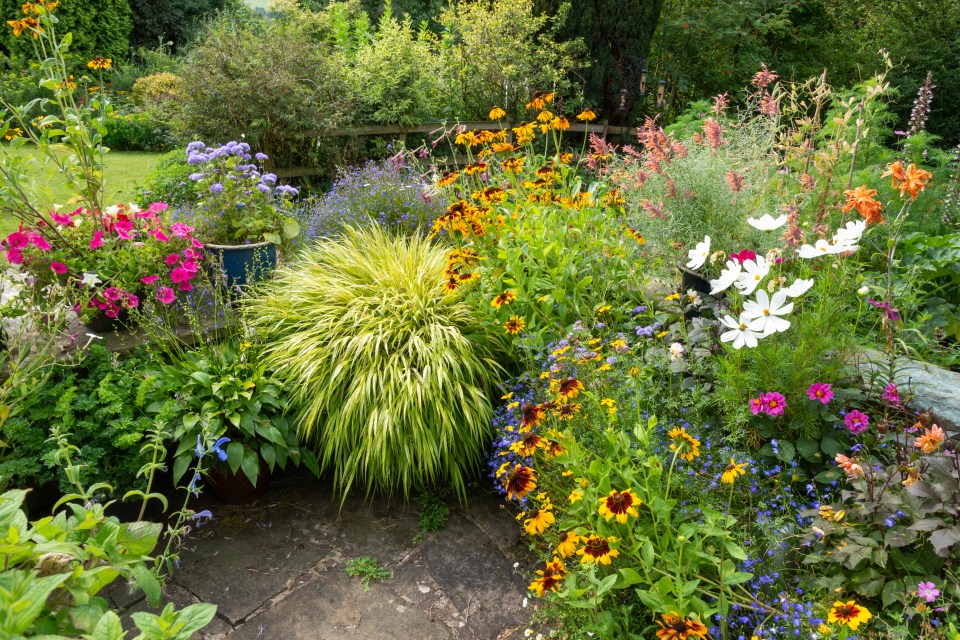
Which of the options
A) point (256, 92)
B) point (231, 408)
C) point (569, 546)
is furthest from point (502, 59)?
point (569, 546)

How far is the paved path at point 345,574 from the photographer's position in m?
2.08

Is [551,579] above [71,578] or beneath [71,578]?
beneath

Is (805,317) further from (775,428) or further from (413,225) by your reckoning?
(413,225)

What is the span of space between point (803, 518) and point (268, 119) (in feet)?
17.0

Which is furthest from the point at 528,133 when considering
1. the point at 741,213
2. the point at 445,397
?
the point at 445,397

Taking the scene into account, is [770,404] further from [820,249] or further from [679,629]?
[679,629]

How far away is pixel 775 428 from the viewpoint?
208 centimetres

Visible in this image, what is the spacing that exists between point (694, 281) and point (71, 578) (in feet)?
7.66

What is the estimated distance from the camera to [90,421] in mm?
2367

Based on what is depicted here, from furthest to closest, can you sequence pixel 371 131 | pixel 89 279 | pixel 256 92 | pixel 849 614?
pixel 371 131 → pixel 256 92 → pixel 89 279 → pixel 849 614

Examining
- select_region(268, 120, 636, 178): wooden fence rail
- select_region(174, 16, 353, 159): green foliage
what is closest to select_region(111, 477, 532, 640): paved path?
Result: select_region(268, 120, 636, 178): wooden fence rail

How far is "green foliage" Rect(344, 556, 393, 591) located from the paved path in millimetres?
21

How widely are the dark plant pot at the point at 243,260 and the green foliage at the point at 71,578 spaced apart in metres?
1.93

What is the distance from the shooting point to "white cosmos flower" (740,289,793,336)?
1756mm
